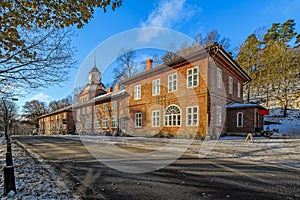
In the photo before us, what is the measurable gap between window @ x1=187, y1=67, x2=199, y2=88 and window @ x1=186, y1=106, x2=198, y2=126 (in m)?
2.23

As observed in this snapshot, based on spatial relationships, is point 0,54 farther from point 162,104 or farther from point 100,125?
point 100,125

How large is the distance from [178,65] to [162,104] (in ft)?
15.1

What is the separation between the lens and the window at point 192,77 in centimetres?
1538

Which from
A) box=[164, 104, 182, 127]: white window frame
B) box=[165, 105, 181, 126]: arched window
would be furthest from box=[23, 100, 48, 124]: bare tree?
box=[165, 105, 181, 126]: arched window

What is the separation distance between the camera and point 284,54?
2678 cm

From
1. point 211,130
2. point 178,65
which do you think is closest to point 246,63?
point 178,65

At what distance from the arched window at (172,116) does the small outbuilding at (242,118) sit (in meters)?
5.34

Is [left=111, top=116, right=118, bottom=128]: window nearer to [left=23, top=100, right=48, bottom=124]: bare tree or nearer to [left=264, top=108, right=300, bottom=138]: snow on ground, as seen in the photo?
[left=264, top=108, right=300, bottom=138]: snow on ground

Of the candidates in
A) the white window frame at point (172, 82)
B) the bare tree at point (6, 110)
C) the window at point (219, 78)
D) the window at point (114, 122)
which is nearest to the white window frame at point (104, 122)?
the window at point (114, 122)

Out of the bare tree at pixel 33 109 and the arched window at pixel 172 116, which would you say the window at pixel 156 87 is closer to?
the arched window at pixel 172 116

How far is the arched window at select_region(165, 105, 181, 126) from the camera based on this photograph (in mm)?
16719

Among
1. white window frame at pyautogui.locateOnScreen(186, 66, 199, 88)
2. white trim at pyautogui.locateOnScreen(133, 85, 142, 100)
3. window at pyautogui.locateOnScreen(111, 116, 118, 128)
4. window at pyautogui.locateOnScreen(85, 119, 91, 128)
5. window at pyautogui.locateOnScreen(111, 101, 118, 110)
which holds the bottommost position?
window at pyautogui.locateOnScreen(85, 119, 91, 128)

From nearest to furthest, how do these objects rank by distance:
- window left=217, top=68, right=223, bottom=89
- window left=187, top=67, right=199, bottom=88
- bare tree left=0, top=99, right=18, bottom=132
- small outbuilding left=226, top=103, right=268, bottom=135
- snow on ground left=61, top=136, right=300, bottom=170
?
1. snow on ground left=61, top=136, right=300, bottom=170
2. bare tree left=0, top=99, right=18, bottom=132
3. window left=187, top=67, right=199, bottom=88
4. window left=217, top=68, right=223, bottom=89
5. small outbuilding left=226, top=103, right=268, bottom=135

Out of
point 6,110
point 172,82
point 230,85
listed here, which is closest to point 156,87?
point 172,82
